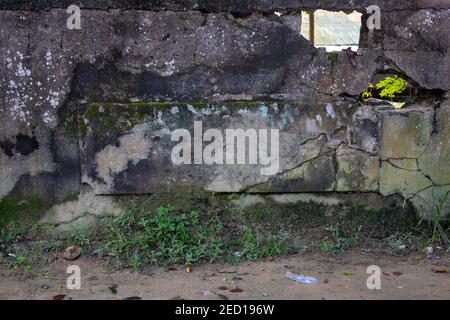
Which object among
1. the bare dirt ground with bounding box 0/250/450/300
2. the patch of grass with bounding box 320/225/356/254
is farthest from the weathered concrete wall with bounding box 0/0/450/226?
the bare dirt ground with bounding box 0/250/450/300

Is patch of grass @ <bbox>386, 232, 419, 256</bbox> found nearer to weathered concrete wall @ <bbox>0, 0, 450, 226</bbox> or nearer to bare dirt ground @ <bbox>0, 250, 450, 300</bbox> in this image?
bare dirt ground @ <bbox>0, 250, 450, 300</bbox>

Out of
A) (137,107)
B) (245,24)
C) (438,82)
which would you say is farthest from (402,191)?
(137,107)

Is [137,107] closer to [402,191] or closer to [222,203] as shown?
[222,203]

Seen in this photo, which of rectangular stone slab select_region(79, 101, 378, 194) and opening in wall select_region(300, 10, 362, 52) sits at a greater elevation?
opening in wall select_region(300, 10, 362, 52)

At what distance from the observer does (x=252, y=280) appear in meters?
3.07

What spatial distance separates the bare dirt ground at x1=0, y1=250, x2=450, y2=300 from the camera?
2879mm

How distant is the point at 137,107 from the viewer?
347cm

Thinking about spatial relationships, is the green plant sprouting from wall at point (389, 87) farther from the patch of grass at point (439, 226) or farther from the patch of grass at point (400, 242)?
the patch of grass at point (400, 242)

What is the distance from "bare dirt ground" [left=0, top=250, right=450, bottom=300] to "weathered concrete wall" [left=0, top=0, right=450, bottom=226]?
536mm

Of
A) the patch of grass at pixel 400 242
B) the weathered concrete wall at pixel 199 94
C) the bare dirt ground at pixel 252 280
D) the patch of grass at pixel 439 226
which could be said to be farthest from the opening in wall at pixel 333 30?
the bare dirt ground at pixel 252 280

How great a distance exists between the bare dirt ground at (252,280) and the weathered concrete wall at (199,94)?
0.54m

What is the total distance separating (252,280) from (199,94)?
4.33 feet

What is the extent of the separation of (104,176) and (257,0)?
63.5 inches

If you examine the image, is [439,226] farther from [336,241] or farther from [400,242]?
[336,241]
